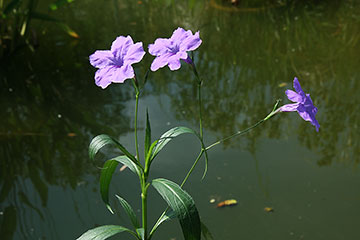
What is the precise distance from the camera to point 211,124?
274cm

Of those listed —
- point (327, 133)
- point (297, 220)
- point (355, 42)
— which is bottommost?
point (297, 220)

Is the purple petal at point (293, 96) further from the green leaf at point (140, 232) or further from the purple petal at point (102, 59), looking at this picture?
the green leaf at point (140, 232)

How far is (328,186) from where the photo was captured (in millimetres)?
2252

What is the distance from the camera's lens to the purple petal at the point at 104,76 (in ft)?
3.89

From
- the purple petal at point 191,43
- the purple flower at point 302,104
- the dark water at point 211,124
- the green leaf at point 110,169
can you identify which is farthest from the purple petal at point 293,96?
the dark water at point 211,124

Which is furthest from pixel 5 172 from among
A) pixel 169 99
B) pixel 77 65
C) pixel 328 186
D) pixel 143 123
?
pixel 328 186

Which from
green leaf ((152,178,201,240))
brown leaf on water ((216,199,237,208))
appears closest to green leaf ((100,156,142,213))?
green leaf ((152,178,201,240))

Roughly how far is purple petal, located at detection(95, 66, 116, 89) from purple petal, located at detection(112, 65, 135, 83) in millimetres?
17

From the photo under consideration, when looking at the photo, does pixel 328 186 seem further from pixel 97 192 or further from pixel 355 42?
pixel 355 42

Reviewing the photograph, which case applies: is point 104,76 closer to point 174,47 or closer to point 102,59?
point 102,59

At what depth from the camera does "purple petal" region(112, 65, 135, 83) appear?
1162 mm

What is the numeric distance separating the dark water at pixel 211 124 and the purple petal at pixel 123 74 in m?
1.00

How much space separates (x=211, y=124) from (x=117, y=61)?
60.7 inches

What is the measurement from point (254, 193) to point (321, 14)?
106 inches
